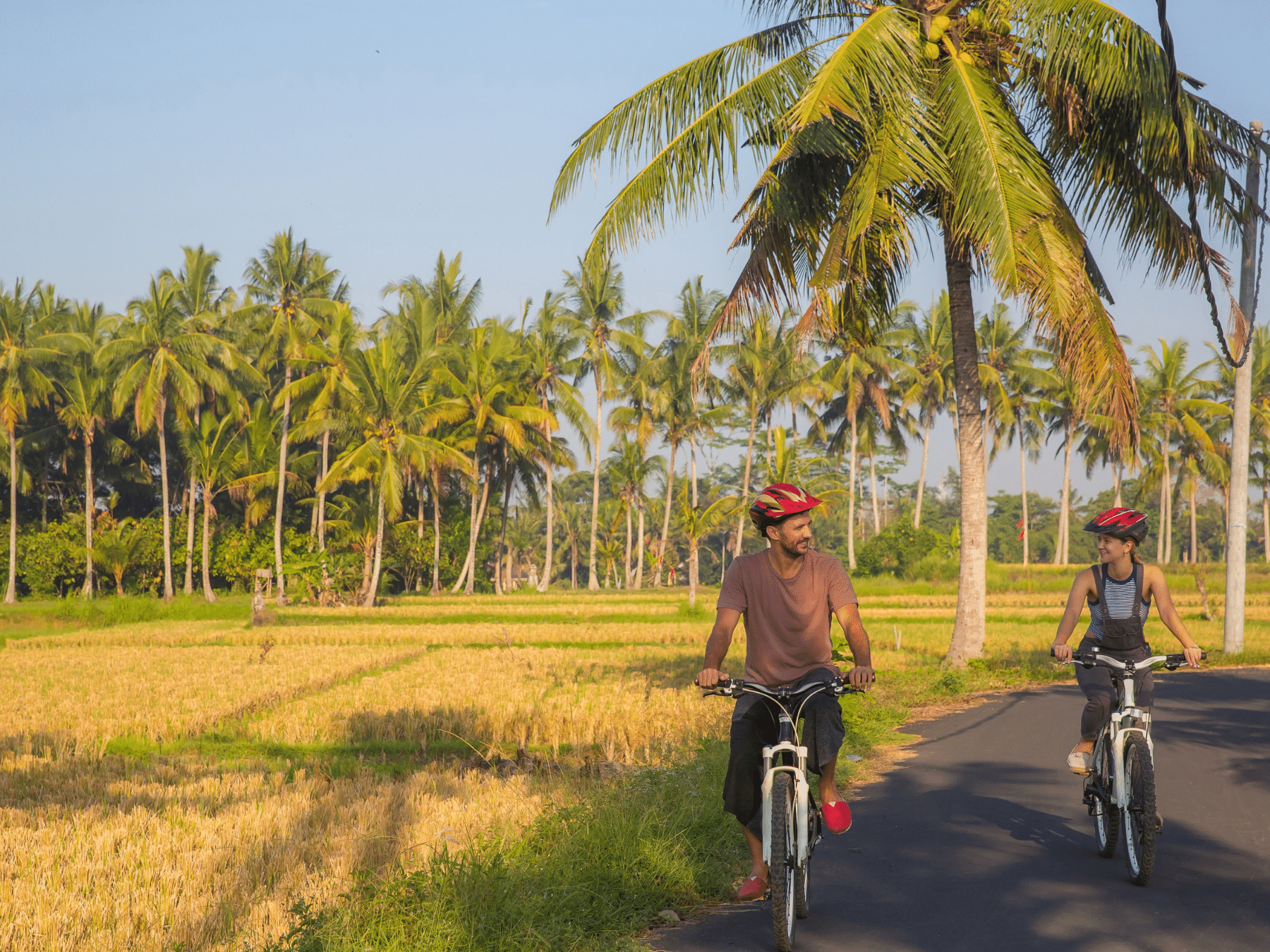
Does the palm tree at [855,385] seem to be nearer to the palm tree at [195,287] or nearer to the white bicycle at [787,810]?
the palm tree at [195,287]

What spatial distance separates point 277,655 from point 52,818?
42.5 ft

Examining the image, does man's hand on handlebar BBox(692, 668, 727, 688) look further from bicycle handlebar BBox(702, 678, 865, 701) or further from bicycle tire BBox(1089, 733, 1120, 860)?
bicycle tire BBox(1089, 733, 1120, 860)

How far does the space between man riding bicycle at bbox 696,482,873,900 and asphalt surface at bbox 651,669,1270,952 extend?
0.45m

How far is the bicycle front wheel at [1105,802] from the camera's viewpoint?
5.48 metres

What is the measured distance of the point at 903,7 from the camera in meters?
13.5

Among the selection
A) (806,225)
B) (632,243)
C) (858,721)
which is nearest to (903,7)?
(806,225)

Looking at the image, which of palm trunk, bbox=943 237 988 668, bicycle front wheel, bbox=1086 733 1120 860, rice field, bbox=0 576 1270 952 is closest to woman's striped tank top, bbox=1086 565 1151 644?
bicycle front wheel, bbox=1086 733 1120 860

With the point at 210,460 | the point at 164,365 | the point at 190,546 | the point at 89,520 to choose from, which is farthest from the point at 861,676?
the point at 89,520

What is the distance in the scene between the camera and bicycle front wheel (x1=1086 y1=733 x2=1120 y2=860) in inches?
216

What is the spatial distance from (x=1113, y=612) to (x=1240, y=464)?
44.2 feet

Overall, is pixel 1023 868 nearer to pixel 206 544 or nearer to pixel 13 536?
pixel 206 544

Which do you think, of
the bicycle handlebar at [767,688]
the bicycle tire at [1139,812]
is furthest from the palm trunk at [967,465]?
the bicycle handlebar at [767,688]

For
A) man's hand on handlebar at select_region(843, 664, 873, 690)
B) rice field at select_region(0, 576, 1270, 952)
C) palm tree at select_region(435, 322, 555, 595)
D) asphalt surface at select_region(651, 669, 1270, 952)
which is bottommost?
rice field at select_region(0, 576, 1270, 952)

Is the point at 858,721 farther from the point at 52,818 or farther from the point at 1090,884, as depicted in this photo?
the point at 52,818
